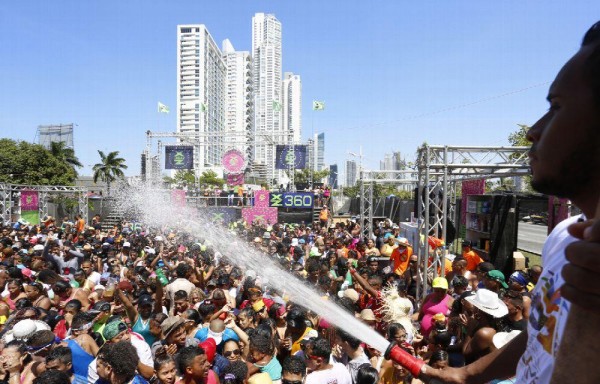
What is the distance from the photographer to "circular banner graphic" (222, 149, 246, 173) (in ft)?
104

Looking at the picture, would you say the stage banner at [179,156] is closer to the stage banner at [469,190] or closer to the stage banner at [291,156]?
the stage banner at [291,156]

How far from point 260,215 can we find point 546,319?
24.9 meters

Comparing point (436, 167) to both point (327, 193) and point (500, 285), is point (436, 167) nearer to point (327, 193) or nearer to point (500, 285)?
point (500, 285)

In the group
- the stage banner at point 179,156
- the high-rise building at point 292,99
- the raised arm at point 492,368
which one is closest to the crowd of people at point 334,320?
the raised arm at point 492,368

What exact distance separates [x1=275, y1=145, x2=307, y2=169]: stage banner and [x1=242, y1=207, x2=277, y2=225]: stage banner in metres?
5.39

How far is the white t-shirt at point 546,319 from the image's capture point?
1204 mm

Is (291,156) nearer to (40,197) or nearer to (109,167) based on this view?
(40,197)

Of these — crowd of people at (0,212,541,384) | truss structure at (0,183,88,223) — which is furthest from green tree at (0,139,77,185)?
crowd of people at (0,212,541,384)

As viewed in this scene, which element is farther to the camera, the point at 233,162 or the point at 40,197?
the point at 233,162

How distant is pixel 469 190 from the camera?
21.1 meters

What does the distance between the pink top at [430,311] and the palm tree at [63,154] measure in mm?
52923

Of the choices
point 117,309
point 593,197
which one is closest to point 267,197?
point 117,309

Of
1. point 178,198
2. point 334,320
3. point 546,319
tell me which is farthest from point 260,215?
point 546,319

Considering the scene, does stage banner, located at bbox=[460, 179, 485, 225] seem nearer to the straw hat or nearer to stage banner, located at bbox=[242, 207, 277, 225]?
stage banner, located at bbox=[242, 207, 277, 225]
